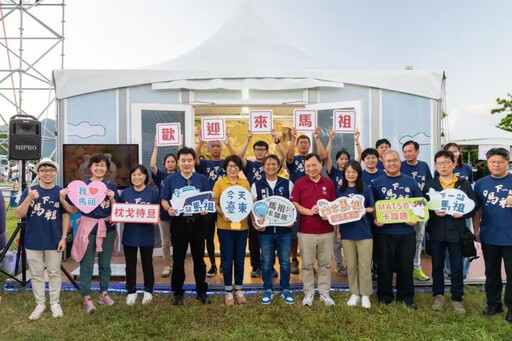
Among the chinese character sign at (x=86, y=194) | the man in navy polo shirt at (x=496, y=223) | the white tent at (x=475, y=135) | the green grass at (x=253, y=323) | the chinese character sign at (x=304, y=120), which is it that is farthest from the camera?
the white tent at (x=475, y=135)

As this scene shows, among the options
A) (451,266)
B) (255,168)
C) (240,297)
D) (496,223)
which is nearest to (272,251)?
(240,297)

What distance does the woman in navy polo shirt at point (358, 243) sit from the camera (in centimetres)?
326

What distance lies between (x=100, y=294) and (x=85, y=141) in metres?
2.32

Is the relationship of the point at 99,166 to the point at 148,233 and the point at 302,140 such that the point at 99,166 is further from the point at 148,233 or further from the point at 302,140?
the point at 302,140

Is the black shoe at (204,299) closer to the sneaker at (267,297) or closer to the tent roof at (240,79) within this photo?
the sneaker at (267,297)

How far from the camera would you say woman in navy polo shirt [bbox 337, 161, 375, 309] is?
326 centimetres

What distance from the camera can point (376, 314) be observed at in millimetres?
3125

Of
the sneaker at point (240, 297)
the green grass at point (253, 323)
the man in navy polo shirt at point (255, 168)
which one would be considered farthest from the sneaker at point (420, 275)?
the sneaker at point (240, 297)

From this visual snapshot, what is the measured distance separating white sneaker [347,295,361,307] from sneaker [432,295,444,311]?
0.66 m

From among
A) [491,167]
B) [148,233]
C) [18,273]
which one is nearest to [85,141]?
[18,273]

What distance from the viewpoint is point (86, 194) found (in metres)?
3.24

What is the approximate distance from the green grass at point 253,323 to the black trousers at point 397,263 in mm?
124

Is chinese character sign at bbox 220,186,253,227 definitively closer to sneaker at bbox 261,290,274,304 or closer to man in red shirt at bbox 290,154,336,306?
man in red shirt at bbox 290,154,336,306

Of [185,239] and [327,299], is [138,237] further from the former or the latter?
[327,299]
